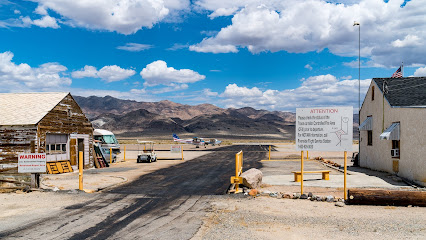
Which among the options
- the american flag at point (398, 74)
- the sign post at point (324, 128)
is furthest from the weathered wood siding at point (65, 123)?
the american flag at point (398, 74)

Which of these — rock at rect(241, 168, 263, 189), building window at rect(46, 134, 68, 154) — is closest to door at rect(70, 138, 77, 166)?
building window at rect(46, 134, 68, 154)

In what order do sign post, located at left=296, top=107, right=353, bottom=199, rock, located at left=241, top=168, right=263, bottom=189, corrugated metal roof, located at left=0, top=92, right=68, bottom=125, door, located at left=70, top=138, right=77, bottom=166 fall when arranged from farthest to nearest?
door, located at left=70, top=138, right=77, bottom=166
corrugated metal roof, located at left=0, top=92, right=68, bottom=125
rock, located at left=241, top=168, right=263, bottom=189
sign post, located at left=296, top=107, right=353, bottom=199

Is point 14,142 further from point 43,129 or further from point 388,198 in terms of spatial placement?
point 388,198

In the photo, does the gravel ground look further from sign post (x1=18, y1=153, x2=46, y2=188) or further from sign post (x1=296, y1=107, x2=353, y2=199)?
sign post (x1=18, y1=153, x2=46, y2=188)

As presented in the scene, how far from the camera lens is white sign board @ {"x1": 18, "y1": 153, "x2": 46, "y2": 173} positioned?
15461mm

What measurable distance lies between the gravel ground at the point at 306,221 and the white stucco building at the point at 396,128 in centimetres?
615

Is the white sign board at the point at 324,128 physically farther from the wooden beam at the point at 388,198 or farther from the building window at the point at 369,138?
the building window at the point at 369,138

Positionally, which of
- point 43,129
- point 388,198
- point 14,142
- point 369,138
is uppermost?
point 43,129

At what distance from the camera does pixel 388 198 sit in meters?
12.2

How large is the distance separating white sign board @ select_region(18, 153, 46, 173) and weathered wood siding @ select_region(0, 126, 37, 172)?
529 centimetres

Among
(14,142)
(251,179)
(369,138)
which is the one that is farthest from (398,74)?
(14,142)

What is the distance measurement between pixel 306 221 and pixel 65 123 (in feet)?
62.4

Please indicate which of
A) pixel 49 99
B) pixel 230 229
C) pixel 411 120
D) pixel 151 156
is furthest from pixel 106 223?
pixel 151 156

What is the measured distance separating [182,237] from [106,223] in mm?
2644
